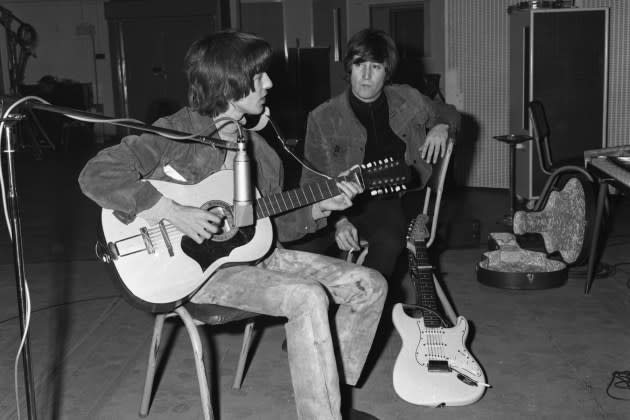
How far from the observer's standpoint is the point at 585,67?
5.77m

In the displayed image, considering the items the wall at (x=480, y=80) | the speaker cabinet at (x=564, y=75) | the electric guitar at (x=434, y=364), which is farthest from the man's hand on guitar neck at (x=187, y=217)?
the wall at (x=480, y=80)

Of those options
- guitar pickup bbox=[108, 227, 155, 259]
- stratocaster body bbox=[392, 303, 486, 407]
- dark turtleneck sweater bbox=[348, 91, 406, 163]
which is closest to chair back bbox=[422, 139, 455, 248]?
dark turtleneck sweater bbox=[348, 91, 406, 163]

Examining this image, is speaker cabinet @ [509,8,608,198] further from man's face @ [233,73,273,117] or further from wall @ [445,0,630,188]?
man's face @ [233,73,273,117]

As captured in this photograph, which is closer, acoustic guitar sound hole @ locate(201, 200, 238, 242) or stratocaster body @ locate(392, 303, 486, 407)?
acoustic guitar sound hole @ locate(201, 200, 238, 242)

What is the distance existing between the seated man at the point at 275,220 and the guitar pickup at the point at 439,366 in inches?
11.9

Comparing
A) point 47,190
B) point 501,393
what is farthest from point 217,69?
point 47,190

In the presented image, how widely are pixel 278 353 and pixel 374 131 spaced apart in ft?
3.32

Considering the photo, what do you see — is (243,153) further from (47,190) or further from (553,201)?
(47,190)

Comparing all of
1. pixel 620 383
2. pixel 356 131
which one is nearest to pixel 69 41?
pixel 356 131

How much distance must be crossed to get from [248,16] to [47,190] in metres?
2.96

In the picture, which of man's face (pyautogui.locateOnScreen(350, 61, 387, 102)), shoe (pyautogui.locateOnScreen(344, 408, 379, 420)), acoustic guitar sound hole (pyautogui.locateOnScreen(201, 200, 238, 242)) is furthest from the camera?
man's face (pyautogui.locateOnScreen(350, 61, 387, 102))

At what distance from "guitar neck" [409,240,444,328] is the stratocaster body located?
0.05 meters

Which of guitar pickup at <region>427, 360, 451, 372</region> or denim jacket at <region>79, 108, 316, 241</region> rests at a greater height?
denim jacket at <region>79, 108, 316, 241</region>

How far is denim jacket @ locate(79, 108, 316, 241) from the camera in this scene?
79.9 inches
